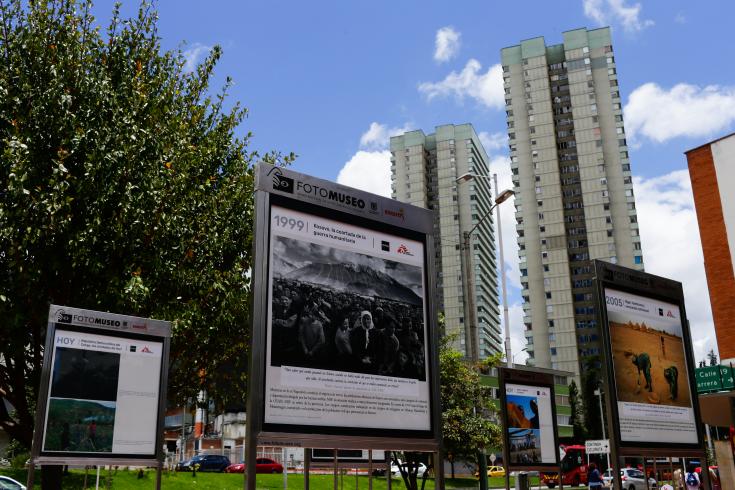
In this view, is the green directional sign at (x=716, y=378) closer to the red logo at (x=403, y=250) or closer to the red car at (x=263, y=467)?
the red logo at (x=403, y=250)

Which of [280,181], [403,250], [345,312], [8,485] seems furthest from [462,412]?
[280,181]

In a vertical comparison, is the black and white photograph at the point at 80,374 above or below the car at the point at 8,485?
above

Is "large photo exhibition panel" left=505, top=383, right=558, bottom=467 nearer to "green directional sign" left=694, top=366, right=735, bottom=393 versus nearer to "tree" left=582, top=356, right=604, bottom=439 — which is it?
"green directional sign" left=694, top=366, right=735, bottom=393

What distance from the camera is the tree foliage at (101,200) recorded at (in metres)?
14.5

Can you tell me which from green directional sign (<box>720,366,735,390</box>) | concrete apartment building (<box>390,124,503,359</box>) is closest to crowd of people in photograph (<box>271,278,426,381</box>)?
green directional sign (<box>720,366,735,390</box>)

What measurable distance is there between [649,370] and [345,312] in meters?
3.59

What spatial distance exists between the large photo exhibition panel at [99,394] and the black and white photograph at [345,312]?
5001mm

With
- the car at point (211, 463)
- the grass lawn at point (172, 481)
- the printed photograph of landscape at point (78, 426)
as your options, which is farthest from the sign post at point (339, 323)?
the car at point (211, 463)

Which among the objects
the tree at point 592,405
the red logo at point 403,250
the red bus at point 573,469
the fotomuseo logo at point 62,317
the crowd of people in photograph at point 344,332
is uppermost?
the tree at point 592,405

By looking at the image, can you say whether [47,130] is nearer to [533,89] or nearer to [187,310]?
[187,310]

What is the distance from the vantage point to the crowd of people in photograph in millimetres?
4148

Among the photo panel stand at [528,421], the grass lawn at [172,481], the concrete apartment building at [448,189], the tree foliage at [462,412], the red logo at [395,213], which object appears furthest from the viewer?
the concrete apartment building at [448,189]

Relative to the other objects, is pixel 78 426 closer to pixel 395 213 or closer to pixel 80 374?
pixel 80 374

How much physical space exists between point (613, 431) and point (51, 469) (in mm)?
11539
